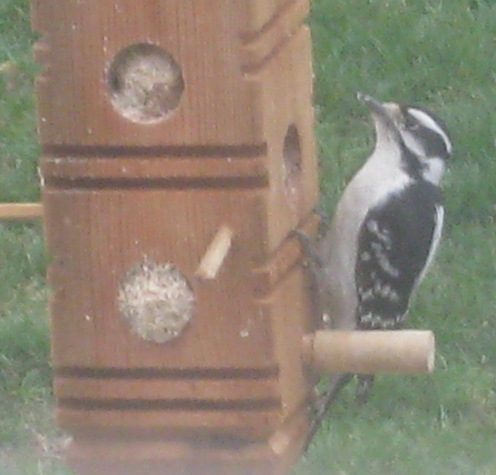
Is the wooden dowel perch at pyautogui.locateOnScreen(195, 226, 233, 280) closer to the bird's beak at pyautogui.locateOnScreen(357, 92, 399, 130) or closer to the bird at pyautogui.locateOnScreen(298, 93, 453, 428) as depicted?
the bird at pyautogui.locateOnScreen(298, 93, 453, 428)

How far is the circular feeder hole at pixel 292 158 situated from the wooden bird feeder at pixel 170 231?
8 cm

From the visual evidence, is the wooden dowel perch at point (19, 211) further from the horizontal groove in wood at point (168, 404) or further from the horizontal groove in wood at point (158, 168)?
the horizontal groove in wood at point (168, 404)

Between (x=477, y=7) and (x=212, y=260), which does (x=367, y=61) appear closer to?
(x=477, y=7)

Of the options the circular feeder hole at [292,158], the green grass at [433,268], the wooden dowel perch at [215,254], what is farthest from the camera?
the green grass at [433,268]

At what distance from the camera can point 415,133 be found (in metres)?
4.11

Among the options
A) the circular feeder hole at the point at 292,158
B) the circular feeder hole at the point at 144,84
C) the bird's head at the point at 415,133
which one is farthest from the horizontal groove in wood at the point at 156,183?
the bird's head at the point at 415,133

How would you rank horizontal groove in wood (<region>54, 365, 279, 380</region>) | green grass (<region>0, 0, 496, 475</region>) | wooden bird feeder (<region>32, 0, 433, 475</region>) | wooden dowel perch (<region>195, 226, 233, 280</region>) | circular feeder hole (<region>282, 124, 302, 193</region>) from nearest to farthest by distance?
wooden dowel perch (<region>195, 226, 233, 280</region>) → wooden bird feeder (<region>32, 0, 433, 475</region>) → horizontal groove in wood (<region>54, 365, 279, 380</region>) → circular feeder hole (<region>282, 124, 302, 193</region>) → green grass (<region>0, 0, 496, 475</region>)

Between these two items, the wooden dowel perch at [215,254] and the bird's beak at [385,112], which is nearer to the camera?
the wooden dowel perch at [215,254]

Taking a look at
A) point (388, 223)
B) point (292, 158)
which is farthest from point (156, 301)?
point (388, 223)

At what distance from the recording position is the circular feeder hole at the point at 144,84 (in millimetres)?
3115

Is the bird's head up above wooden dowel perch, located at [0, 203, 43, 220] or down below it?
above

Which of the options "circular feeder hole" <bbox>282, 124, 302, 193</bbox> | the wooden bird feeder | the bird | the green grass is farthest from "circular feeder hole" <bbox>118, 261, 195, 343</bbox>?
the green grass

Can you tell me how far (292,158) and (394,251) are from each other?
0.64 metres

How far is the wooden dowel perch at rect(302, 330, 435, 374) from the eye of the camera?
3289 millimetres
